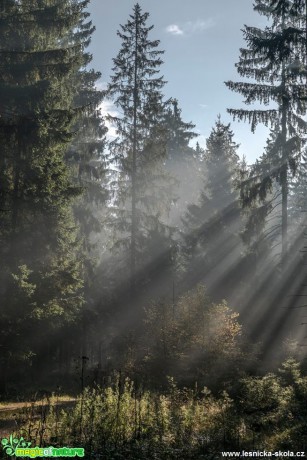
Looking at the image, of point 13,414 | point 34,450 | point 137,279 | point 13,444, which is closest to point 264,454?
point 34,450

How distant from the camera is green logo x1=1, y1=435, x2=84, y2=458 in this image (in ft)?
23.0

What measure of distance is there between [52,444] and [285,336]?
17.9m

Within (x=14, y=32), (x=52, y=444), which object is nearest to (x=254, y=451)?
(x=52, y=444)

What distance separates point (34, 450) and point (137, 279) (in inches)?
876

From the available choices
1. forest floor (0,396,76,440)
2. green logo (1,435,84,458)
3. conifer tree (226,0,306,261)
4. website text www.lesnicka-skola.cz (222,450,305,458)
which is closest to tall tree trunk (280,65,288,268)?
conifer tree (226,0,306,261)

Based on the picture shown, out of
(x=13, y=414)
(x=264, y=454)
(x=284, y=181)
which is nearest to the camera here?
(x=264, y=454)

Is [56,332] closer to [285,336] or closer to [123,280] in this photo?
[123,280]

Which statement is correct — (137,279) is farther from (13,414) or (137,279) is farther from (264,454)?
(264,454)

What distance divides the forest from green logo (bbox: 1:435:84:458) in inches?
1.2

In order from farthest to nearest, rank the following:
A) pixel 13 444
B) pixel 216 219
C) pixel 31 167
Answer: pixel 216 219 < pixel 31 167 < pixel 13 444

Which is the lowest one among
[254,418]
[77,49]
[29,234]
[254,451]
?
[254,418]

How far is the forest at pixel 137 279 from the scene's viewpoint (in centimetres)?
935

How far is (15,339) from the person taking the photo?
16250 mm

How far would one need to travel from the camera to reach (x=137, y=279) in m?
29.3
